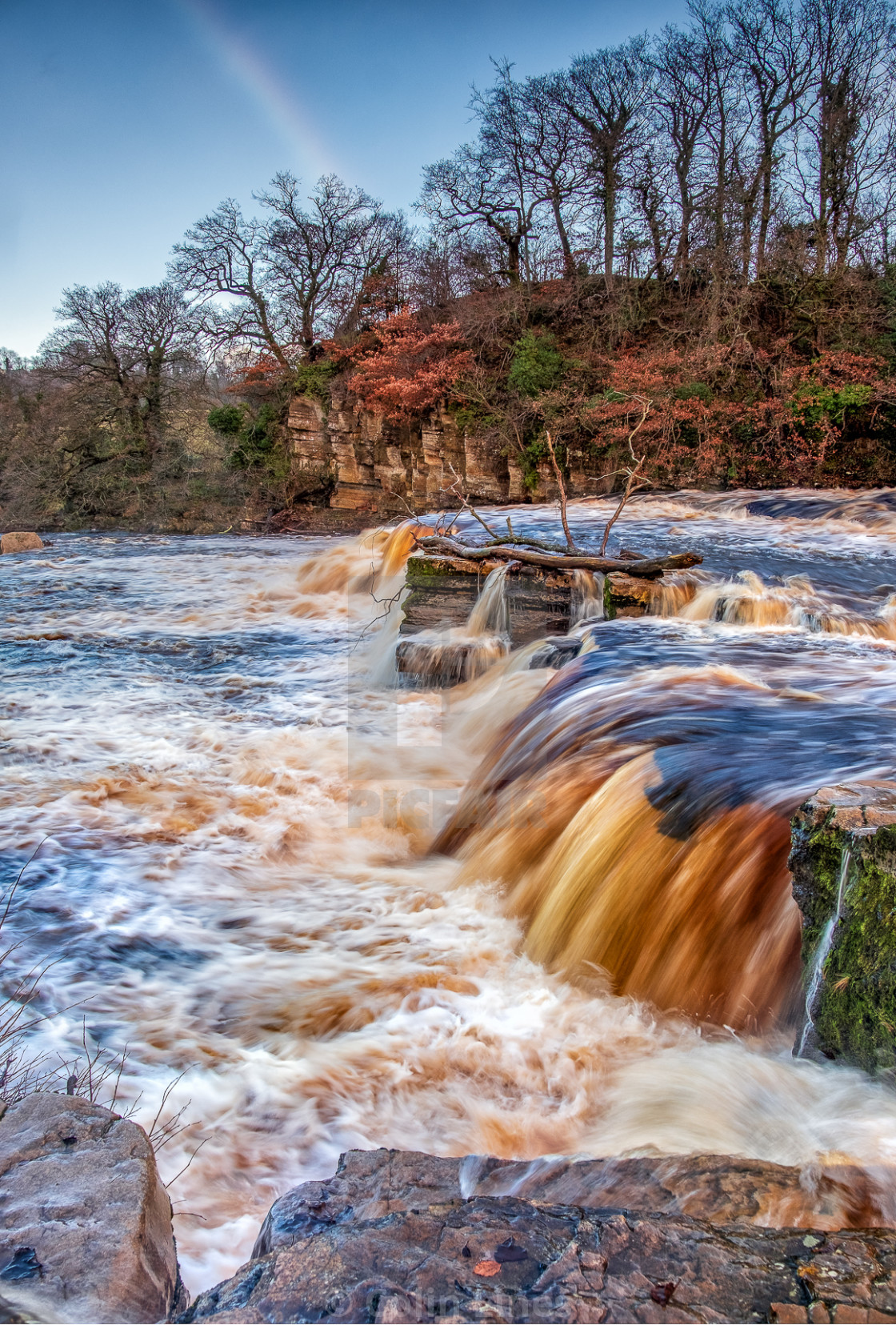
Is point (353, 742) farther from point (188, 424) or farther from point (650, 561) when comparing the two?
point (188, 424)

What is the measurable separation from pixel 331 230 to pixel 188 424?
7.85 meters

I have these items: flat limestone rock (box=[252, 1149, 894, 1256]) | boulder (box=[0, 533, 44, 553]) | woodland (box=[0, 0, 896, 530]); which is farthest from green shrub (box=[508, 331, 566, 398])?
flat limestone rock (box=[252, 1149, 894, 1256])

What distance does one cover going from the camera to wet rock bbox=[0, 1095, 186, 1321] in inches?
45.7

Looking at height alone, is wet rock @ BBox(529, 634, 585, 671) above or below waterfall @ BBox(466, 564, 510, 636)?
below

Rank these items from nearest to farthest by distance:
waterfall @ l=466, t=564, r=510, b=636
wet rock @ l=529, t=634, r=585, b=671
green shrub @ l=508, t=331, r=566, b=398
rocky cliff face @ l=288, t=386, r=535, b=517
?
wet rock @ l=529, t=634, r=585, b=671, waterfall @ l=466, t=564, r=510, b=636, green shrub @ l=508, t=331, r=566, b=398, rocky cliff face @ l=288, t=386, r=535, b=517

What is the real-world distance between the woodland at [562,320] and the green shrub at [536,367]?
0.21 feet

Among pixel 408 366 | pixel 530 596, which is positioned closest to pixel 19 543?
pixel 408 366

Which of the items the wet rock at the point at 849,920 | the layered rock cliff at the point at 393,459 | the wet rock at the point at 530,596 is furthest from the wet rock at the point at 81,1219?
the layered rock cliff at the point at 393,459

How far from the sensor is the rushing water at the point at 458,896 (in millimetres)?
2367

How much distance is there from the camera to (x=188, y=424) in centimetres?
2558

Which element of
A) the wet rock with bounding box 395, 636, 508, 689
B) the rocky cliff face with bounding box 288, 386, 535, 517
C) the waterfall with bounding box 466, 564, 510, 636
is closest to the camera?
the wet rock with bounding box 395, 636, 508, 689

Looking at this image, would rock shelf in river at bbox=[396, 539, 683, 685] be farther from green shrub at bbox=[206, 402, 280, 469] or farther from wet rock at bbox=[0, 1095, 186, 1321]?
green shrub at bbox=[206, 402, 280, 469]

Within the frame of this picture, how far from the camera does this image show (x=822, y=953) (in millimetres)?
2285

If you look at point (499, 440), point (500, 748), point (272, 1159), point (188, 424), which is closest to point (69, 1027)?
point (272, 1159)
